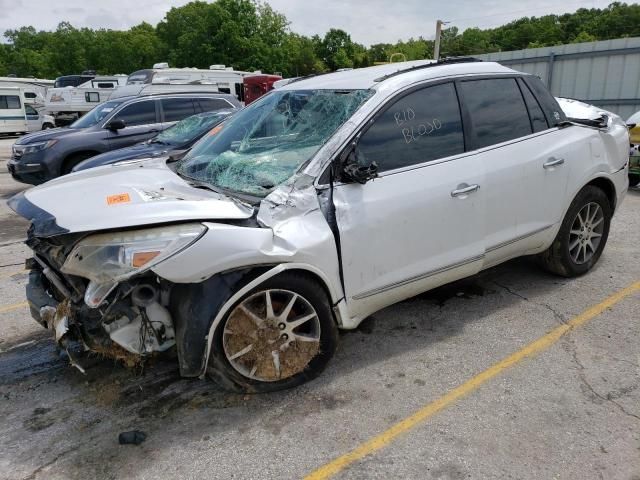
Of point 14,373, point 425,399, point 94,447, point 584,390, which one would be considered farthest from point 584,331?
point 14,373

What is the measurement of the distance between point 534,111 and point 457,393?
2.36m

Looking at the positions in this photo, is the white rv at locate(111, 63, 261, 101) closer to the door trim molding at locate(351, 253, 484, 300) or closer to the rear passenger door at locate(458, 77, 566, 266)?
the rear passenger door at locate(458, 77, 566, 266)

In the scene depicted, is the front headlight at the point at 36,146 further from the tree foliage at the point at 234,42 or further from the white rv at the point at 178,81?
the tree foliage at the point at 234,42

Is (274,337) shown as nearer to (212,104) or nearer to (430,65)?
(430,65)

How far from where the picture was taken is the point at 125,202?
2.81 meters

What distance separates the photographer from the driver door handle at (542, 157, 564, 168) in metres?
3.99

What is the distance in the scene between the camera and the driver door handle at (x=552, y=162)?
3990 millimetres

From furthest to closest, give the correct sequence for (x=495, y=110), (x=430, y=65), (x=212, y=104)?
(x=212, y=104) → (x=495, y=110) → (x=430, y=65)

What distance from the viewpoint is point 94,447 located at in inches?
105

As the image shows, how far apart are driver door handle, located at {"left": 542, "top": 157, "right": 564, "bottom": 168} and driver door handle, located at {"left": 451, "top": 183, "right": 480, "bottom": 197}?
82cm

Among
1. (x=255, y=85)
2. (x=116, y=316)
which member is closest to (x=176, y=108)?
(x=116, y=316)

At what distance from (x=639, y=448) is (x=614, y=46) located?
14.7 m

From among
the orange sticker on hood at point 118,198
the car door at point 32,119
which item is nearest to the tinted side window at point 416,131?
the orange sticker on hood at point 118,198

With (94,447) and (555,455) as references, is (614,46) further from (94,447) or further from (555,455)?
(94,447)
